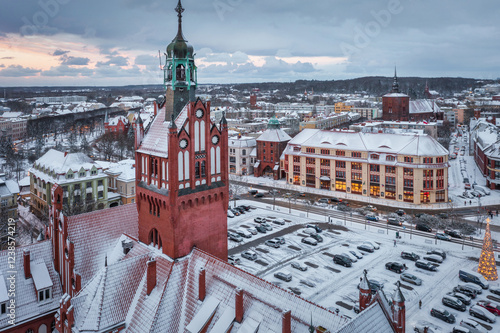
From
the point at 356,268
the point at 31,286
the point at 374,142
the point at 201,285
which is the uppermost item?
the point at 374,142

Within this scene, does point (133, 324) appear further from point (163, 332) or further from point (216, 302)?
point (216, 302)

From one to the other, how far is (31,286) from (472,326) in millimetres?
38214

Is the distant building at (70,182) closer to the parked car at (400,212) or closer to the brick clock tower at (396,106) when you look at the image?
the parked car at (400,212)

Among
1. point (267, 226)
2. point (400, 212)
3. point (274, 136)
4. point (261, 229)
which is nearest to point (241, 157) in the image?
point (274, 136)

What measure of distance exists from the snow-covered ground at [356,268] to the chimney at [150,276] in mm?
20833

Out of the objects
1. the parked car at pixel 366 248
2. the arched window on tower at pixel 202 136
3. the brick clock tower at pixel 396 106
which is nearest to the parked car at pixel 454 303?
the parked car at pixel 366 248

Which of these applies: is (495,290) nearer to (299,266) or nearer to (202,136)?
(299,266)

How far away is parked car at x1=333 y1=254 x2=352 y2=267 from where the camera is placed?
49.5m

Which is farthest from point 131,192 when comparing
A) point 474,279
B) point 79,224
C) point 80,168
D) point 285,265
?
point 474,279

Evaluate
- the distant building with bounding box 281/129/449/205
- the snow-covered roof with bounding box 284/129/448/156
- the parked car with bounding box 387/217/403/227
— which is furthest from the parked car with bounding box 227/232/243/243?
the snow-covered roof with bounding box 284/129/448/156

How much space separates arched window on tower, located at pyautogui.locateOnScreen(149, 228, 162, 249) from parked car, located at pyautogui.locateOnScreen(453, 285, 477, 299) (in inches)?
1319

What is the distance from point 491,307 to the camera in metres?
38.9

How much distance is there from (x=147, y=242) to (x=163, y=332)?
8112 mm

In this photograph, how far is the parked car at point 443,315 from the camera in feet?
120
